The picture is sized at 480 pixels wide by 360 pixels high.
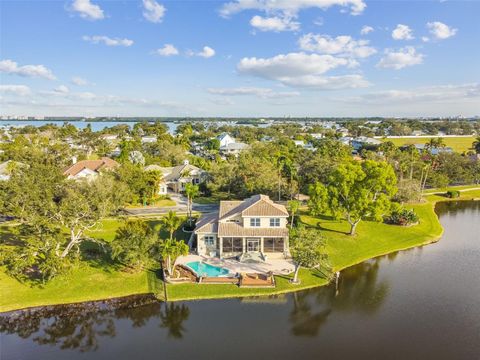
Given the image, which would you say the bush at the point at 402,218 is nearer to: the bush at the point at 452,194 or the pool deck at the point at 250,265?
the pool deck at the point at 250,265

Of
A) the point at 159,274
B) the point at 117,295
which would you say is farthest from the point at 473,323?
the point at 117,295

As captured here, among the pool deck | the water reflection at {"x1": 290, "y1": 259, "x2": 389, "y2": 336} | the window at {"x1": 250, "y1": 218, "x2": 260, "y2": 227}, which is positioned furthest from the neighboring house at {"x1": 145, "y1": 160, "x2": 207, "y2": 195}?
the water reflection at {"x1": 290, "y1": 259, "x2": 389, "y2": 336}

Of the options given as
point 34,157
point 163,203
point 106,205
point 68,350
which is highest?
point 34,157

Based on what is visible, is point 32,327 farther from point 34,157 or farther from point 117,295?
point 34,157

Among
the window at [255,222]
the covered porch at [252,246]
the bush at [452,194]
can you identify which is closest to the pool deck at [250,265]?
the covered porch at [252,246]

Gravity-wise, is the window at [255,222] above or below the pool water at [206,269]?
above

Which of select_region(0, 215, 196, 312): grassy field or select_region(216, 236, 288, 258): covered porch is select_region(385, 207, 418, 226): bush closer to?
select_region(216, 236, 288, 258): covered porch

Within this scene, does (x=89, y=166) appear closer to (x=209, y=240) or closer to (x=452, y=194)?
(x=209, y=240)
